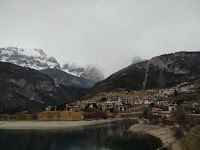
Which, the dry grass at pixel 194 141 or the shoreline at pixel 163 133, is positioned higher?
the dry grass at pixel 194 141

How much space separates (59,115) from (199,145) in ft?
327

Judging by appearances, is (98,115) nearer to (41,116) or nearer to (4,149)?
(41,116)

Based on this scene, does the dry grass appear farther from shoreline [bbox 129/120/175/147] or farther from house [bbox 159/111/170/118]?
house [bbox 159/111/170/118]

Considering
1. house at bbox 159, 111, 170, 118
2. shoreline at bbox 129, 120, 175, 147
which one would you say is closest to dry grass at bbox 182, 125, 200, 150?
shoreline at bbox 129, 120, 175, 147

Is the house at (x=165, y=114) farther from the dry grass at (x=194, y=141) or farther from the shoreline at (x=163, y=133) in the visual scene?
the dry grass at (x=194, y=141)

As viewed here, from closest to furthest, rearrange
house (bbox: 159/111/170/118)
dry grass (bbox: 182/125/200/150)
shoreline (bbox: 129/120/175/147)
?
dry grass (bbox: 182/125/200/150) < shoreline (bbox: 129/120/175/147) < house (bbox: 159/111/170/118)

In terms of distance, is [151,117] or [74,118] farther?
[74,118]

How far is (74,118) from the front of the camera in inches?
4291

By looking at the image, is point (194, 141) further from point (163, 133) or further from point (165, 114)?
point (165, 114)

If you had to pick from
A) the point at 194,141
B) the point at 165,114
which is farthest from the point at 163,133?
the point at 165,114

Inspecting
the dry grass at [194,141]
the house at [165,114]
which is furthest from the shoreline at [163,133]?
the house at [165,114]

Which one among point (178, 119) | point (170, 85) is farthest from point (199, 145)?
point (170, 85)

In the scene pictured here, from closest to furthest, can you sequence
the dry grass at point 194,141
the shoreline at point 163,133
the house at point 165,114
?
1. the dry grass at point 194,141
2. the shoreline at point 163,133
3. the house at point 165,114

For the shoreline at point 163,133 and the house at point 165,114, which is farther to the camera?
the house at point 165,114
